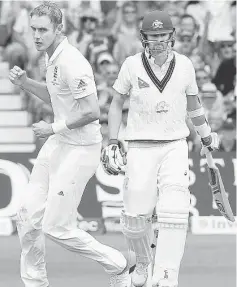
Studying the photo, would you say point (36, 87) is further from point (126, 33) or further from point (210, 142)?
point (126, 33)

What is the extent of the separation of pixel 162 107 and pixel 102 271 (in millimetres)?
2787

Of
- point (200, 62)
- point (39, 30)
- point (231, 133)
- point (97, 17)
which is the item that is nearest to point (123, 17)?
point (97, 17)

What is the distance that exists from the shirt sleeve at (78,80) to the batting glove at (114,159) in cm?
41

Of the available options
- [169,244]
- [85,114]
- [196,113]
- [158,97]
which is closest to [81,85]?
[85,114]

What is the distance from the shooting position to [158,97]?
7.26 metres

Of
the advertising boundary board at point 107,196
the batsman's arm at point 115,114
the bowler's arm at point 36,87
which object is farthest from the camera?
the advertising boundary board at point 107,196

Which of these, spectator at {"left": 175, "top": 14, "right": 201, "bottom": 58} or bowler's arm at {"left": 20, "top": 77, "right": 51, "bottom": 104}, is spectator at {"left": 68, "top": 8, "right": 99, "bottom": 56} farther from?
bowler's arm at {"left": 20, "top": 77, "right": 51, "bottom": 104}

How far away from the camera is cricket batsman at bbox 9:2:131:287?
7.27 metres

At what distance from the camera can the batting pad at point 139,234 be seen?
7.28 metres

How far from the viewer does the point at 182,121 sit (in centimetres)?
738

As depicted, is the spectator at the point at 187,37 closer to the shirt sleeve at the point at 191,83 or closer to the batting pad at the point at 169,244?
the shirt sleeve at the point at 191,83

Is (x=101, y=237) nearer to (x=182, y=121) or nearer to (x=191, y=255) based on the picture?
(x=191, y=255)

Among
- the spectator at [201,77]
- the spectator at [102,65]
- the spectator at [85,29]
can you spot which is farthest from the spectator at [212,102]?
the spectator at [85,29]

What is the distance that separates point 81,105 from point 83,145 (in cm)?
34
